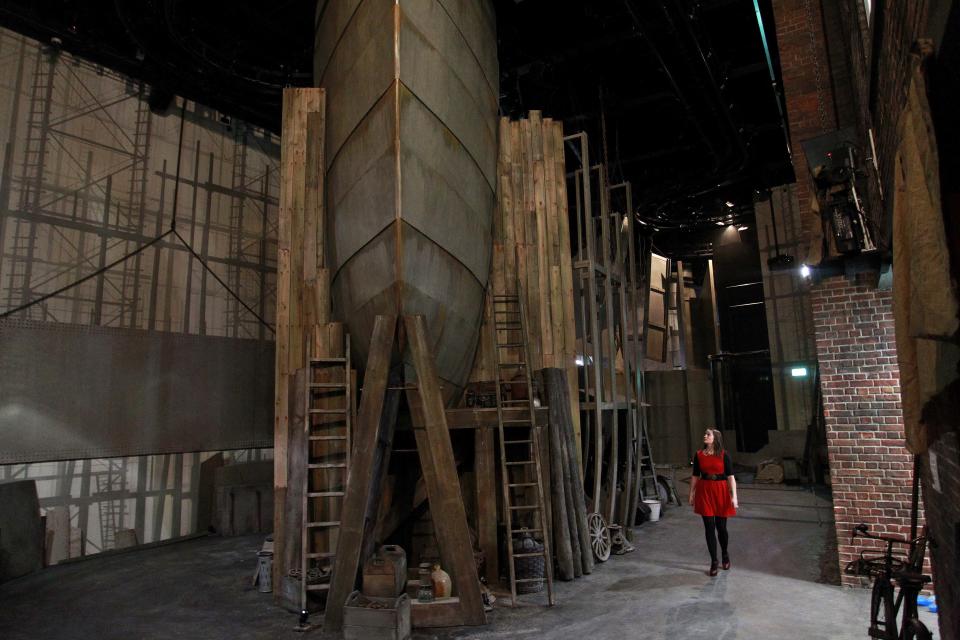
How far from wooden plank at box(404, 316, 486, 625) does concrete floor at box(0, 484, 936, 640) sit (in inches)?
12.7

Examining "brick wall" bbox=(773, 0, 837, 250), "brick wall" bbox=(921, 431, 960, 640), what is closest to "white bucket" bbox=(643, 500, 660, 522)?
"brick wall" bbox=(773, 0, 837, 250)

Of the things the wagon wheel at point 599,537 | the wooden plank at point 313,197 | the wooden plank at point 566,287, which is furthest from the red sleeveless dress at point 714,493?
the wooden plank at point 313,197

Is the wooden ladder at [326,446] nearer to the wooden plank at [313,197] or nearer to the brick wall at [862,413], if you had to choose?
the wooden plank at [313,197]

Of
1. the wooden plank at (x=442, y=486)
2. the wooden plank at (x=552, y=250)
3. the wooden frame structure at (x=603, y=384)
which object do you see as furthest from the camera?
the wooden frame structure at (x=603, y=384)

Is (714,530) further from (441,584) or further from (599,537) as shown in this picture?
(441,584)

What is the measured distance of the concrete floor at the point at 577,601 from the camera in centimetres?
456

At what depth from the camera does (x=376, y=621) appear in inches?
168

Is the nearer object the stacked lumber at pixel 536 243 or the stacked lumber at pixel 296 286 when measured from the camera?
the stacked lumber at pixel 296 286

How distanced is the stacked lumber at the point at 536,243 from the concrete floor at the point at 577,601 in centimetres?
197

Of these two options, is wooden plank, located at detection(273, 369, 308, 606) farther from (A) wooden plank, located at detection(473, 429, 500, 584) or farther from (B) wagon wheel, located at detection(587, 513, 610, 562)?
(B) wagon wheel, located at detection(587, 513, 610, 562)

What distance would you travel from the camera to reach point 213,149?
38.0 ft

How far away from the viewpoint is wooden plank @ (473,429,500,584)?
573 cm

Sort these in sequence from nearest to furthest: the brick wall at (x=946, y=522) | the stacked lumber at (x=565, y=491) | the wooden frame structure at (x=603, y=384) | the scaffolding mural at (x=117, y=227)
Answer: the brick wall at (x=946, y=522)
the stacked lumber at (x=565, y=491)
the wooden frame structure at (x=603, y=384)
the scaffolding mural at (x=117, y=227)

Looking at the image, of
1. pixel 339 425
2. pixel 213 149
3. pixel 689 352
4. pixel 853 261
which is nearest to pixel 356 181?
pixel 339 425
